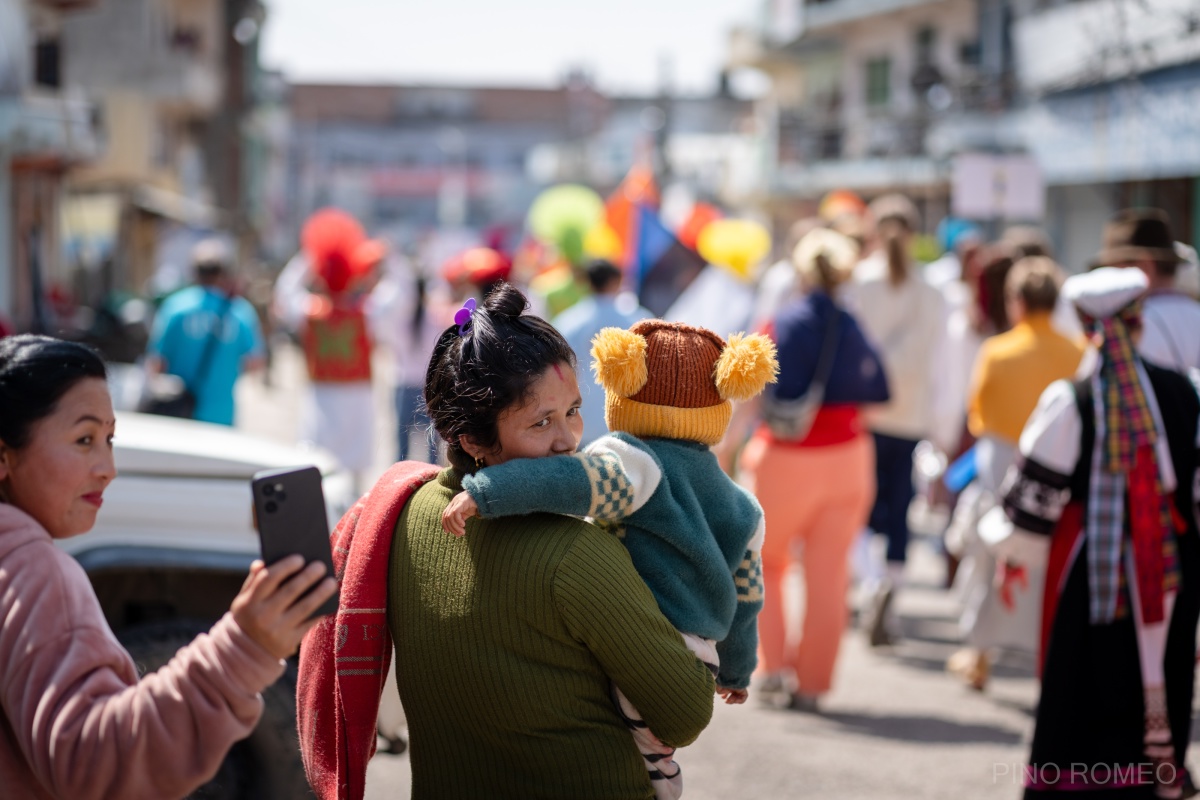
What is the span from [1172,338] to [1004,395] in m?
0.98

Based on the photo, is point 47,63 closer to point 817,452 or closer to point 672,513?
point 817,452

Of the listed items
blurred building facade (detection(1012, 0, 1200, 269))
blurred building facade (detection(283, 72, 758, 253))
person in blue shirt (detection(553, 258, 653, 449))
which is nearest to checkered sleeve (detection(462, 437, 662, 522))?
person in blue shirt (detection(553, 258, 653, 449))

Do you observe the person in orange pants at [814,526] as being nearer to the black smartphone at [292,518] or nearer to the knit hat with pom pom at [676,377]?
the knit hat with pom pom at [676,377]

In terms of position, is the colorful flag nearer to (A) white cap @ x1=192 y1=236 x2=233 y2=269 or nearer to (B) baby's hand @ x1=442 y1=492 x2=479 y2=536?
(A) white cap @ x1=192 y1=236 x2=233 y2=269

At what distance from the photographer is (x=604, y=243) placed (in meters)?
13.4

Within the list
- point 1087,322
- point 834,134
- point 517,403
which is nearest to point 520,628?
point 517,403

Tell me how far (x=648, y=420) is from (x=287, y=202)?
3147 inches

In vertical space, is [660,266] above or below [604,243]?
below

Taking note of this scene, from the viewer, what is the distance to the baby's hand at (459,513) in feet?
8.15

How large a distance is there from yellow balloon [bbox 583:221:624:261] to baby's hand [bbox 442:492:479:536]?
1060 centimetres

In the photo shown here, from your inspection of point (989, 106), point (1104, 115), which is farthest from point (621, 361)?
point (989, 106)

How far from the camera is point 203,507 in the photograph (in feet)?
14.7

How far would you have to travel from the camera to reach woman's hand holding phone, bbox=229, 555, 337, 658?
80.7 inches

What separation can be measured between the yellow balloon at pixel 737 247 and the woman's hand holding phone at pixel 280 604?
25.8ft
